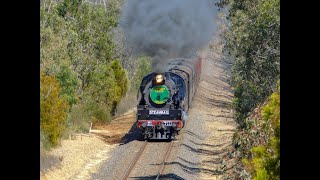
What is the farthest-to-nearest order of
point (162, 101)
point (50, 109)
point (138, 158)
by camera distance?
1. point (162, 101)
2. point (138, 158)
3. point (50, 109)

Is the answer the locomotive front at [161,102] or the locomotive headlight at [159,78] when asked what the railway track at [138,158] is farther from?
the locomotive headlight at [159,78]

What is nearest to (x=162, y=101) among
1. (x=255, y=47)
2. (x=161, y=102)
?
(x=161, y=102)

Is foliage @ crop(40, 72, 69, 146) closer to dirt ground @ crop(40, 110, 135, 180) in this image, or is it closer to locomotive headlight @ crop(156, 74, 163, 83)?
dirt ground @ crop(40, 110, 135, 180)

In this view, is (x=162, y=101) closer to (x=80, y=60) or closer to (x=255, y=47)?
(x=255, y=47)

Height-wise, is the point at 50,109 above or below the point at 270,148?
above

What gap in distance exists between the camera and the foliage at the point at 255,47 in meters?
18.5

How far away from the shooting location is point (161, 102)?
22078 mm

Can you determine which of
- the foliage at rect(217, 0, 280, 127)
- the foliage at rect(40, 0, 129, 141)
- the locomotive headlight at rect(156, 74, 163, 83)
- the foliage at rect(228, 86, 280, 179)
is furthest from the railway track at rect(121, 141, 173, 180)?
the foliage at rect(228, 86, 280, 179)

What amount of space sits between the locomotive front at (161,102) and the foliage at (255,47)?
2507 millimetres

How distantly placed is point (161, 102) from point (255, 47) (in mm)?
3966

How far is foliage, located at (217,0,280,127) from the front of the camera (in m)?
18.5

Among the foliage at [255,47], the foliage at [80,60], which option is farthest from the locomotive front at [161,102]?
the foliage at [80,60]
